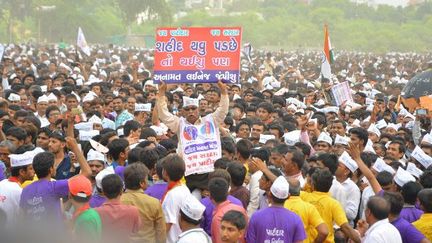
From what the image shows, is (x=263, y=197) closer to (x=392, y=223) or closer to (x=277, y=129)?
(x=392, y=223)

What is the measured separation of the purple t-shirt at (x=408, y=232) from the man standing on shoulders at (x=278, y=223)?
30.3 inches

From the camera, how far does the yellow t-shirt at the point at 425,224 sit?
6.71m

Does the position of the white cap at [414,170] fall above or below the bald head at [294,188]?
below

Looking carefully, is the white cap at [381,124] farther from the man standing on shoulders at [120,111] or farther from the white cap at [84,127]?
the white cap at [84,127]

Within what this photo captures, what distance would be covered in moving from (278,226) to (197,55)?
14.0 feet

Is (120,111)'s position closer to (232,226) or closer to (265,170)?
(265,170)

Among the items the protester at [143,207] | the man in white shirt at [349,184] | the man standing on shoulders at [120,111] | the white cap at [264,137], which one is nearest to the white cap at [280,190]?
the protester at [143,207]

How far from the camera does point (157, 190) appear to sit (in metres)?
7.07

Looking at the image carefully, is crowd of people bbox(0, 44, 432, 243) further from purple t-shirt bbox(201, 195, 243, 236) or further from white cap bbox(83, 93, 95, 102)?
white cap bbox(83, 93, 95, 102)

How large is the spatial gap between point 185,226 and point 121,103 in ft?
23.9

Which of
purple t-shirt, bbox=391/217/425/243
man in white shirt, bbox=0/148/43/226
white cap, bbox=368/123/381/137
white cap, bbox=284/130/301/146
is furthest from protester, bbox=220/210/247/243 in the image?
white cap, bbox=368/123/381/137

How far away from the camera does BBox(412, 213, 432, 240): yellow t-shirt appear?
6707 millimetres

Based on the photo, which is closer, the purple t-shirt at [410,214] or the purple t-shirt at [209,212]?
the purple t-shirt at [209,212]

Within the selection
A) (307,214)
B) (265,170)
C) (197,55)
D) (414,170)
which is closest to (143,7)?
(197,55)
